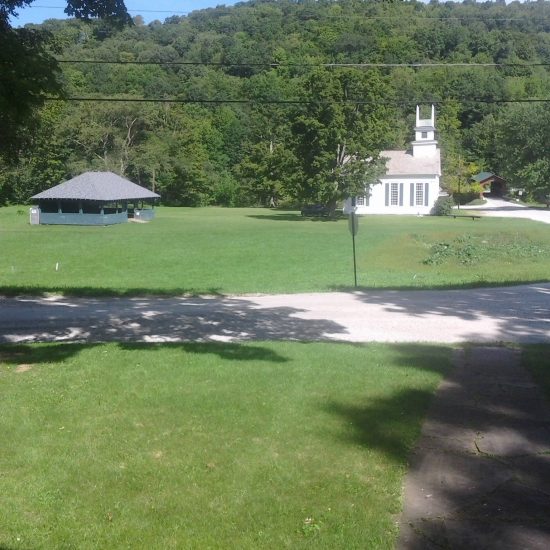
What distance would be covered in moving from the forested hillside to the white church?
4.32m

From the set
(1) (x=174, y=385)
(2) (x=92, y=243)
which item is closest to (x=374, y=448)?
(1) (x=174, y=385)

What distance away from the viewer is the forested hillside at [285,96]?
35.0 meters

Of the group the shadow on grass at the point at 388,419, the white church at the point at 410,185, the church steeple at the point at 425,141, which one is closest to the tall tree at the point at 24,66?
the shadow on grass at the point at 388,419

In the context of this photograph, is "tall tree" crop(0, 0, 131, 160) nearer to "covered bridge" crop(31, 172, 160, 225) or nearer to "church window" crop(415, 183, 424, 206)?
"covered bridge" crop(31, 172, 160, 225)

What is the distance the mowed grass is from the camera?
4926mm

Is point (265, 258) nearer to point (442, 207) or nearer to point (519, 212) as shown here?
point (442, 207)

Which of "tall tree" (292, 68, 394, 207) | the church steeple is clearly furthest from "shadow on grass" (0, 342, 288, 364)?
the church steeple

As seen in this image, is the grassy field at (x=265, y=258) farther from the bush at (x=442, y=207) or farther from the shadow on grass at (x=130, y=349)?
the bush at (x=442, y=207)

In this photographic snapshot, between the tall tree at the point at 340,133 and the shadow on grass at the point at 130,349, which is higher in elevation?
the tall tree at the point at 340,133

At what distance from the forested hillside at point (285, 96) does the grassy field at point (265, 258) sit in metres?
5.46

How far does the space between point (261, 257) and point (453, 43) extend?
28.7m

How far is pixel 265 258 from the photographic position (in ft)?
111

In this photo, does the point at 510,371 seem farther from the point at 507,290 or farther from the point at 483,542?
the point at 507,290

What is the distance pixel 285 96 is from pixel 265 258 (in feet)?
142
